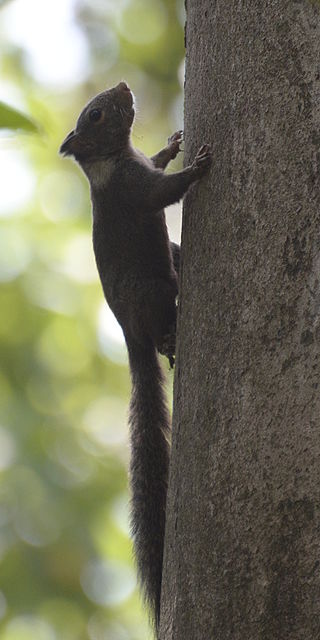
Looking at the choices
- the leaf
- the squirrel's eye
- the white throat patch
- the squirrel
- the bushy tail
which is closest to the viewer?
the leaf

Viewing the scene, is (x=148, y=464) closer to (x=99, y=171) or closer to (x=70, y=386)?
(x=99, y=171)

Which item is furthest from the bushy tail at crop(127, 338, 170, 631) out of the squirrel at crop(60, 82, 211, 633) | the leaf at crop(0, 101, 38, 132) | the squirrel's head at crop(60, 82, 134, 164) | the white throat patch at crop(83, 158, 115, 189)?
the leaf at crop(0, 101, 38, 132)

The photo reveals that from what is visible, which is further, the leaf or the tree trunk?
the tree trunk

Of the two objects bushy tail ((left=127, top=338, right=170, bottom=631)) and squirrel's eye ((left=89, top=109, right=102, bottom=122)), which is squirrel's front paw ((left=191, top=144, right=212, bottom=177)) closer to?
bushy tail ((left=127, top=338, right=170, bottom=631))

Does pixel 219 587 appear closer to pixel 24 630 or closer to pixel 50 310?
pixel 24 630

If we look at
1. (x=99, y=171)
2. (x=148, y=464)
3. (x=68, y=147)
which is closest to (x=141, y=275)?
(x=99, y=171)

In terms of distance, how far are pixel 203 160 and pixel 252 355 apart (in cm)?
55

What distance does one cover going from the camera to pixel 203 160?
2.30 metres

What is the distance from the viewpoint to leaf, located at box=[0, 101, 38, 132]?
1.30 metres

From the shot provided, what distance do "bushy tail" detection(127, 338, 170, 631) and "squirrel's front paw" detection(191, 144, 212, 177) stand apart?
86 centimetres

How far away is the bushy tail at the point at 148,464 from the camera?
2.54 m

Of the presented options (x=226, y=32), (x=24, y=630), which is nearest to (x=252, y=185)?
(x=226, y=32)

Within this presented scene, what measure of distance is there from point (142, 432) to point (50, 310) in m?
3.28

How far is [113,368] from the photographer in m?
6.38
